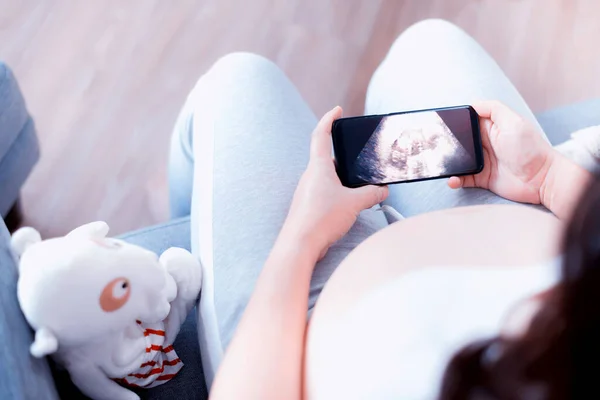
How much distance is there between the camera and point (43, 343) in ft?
1.73

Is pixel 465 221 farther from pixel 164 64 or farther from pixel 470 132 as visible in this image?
pixel 164 64

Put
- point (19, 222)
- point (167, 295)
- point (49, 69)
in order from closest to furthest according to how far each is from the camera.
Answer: point (167, 295)
point (19, 222)
point (49, 69)

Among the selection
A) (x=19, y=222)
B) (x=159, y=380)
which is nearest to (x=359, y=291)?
(x=159, y=380)

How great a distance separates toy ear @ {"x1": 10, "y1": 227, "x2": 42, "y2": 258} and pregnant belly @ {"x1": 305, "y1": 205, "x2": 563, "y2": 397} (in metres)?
0.33

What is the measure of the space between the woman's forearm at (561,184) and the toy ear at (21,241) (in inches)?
24.4

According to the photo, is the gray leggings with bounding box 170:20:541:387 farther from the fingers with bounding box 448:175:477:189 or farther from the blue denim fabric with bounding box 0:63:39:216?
the blue denim fabric with bounding box 0:63:39:216

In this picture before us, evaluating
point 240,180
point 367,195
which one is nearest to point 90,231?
point 240,180

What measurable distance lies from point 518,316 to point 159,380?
17.7 inches

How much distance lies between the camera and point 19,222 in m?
1.18

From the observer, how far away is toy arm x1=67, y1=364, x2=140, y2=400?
60 centimetres

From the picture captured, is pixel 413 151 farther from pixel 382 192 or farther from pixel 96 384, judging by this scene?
pixel 96 384

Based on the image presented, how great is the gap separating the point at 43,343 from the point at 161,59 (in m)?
0.98

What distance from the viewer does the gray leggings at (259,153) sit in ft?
2.21

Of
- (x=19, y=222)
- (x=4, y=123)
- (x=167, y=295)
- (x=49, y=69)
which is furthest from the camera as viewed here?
(x=49, y=69)
